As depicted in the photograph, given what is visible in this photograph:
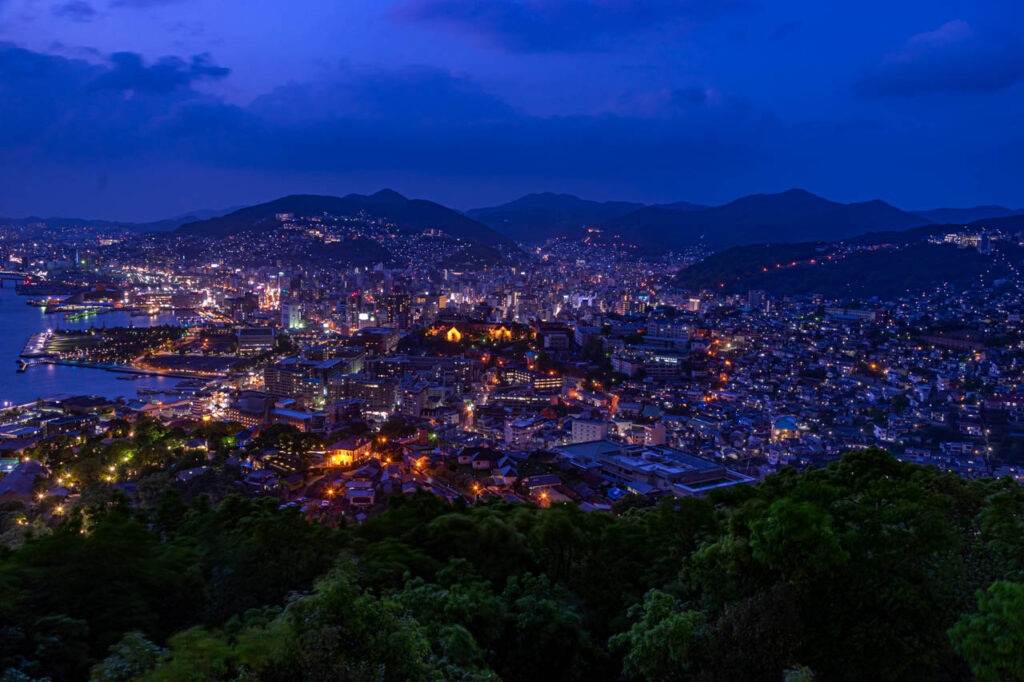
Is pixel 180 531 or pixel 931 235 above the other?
pixel 931 235

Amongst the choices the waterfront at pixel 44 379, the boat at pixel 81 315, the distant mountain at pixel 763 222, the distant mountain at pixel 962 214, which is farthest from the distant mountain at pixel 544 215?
the waterfront at pixel 44 379

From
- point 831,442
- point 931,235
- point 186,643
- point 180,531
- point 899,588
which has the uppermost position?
point 931,235

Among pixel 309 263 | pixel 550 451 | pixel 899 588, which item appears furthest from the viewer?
pixel 309 263

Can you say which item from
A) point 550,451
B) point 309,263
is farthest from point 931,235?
point 309,263

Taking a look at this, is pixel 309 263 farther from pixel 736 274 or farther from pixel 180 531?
pixel 180 531

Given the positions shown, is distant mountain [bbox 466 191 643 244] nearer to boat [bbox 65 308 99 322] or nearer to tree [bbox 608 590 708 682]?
boat [bbox 65 308 99 322]

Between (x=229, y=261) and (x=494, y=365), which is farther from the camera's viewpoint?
(x=229, y=261)

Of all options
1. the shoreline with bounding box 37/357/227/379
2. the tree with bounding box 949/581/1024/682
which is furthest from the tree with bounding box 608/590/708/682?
the shoreline with bounding box 37/357/227/379

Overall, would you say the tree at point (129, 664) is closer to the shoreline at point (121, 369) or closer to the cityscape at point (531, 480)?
the cityscape at point (531, 480)
